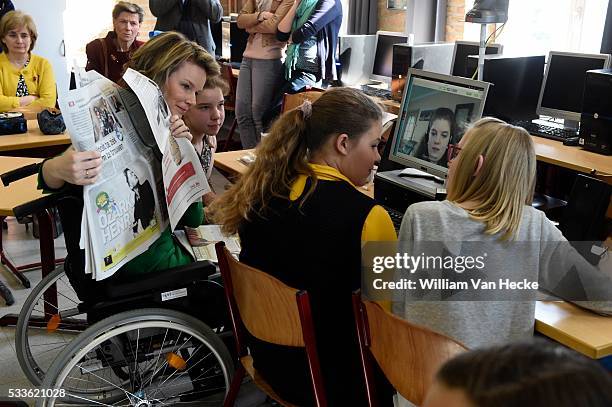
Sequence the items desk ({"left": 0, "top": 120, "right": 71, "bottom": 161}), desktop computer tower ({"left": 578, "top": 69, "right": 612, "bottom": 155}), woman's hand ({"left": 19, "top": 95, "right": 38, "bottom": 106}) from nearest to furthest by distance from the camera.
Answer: desktop computer tower ({"left": 578, "top": 69, "right": 612, "bottom": 155})
desk ({"left": 0, "top": 120, "right": 71, "bottom": 161})
woman's hand ({"left": 19, "top": 95, "right": 38, "bottom": 106})

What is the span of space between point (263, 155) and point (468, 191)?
0.53 metres

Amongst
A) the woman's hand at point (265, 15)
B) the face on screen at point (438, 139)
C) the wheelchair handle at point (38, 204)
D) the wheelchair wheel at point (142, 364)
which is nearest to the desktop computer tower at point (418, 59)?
the woman's hand at point (265, 15)

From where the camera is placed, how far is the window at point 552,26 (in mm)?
4898

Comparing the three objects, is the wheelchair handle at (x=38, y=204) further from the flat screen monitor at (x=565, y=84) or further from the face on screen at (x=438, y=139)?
the flat screen monitor at (x=565, y=84)

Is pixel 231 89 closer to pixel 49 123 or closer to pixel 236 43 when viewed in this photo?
pixel 236 43

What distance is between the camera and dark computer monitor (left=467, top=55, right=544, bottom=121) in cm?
392

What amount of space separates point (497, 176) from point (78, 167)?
97 cm

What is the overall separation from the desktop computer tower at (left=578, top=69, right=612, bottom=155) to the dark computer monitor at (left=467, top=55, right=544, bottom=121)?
566 millimetres

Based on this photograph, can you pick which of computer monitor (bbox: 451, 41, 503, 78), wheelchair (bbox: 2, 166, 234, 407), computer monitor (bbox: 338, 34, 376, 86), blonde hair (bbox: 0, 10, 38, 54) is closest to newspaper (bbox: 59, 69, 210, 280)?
wheelchair (bbox: 2, 166, 234, 407)

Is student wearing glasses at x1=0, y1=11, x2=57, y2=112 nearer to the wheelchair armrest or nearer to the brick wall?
the wheelchair armrest

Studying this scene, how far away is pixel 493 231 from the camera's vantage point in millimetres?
1644

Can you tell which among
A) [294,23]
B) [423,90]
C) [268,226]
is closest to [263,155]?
[268,226]

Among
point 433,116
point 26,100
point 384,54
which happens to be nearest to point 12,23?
point 26,100

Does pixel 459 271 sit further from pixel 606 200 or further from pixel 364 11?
pixel 364 11
